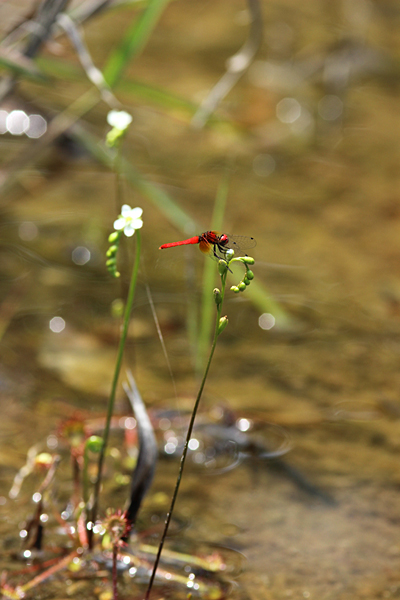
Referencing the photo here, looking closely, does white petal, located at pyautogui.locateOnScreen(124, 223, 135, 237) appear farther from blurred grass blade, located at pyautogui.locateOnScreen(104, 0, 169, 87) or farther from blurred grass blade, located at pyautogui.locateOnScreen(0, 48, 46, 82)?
blurred grass blade, located at pyautogui.locateOnScreen(104, 0, 169, 87)

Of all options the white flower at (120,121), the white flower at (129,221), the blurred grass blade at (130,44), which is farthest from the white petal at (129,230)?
the blurred grass blade at (130,44)

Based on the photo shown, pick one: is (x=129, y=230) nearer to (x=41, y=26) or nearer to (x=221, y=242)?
(x=221, y=242)

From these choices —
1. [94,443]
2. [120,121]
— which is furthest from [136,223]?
[94,443]

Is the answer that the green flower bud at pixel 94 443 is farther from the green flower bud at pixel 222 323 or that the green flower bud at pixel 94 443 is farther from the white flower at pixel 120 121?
the white flower at pixel 120 121

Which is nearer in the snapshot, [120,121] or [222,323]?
[222,323]

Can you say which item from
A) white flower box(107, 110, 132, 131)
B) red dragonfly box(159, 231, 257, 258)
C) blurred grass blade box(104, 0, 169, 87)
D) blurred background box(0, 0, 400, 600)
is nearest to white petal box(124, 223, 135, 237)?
red dragonfly box(159, 231, 257, 258)

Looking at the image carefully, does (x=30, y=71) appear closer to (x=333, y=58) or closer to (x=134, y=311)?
(x=134, y=311)
